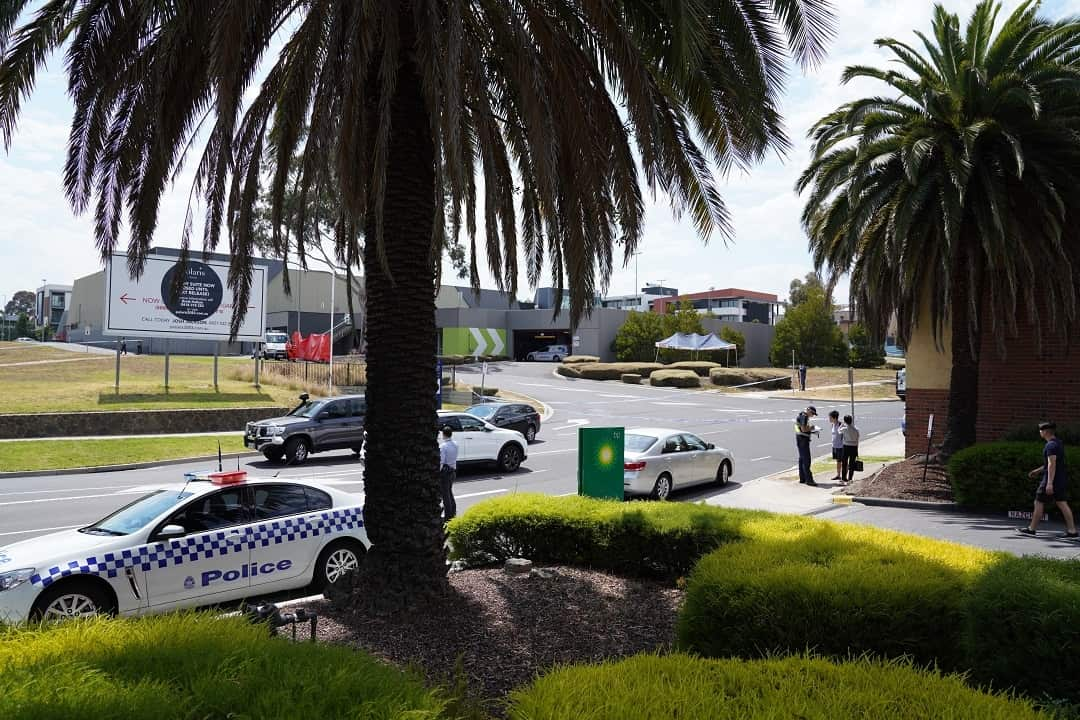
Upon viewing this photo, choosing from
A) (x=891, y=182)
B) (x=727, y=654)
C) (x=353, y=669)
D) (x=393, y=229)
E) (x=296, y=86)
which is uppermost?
(x=891, y=182)

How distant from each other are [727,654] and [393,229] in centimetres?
434

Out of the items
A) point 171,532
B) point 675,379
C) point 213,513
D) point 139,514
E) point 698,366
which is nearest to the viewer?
point 171,532

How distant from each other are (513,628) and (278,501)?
3386mm

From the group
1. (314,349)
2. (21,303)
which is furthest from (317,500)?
(21,303)

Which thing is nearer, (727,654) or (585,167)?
(727,654)

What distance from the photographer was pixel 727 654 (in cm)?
492

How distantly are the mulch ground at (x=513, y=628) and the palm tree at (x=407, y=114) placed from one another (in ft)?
1.45

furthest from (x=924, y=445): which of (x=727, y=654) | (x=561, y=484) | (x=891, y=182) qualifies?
(x=727, y=654)

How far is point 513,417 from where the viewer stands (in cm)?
2616

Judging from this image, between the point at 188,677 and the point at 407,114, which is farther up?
the point at 407,114

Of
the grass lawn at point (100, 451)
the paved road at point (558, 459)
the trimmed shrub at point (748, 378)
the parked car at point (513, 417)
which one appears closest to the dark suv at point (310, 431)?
the paved road at point (558, 459)

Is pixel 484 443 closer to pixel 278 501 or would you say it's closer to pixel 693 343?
pixel 278 501

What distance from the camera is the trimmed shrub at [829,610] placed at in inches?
190

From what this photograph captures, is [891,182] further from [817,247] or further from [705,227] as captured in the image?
[705,227]
